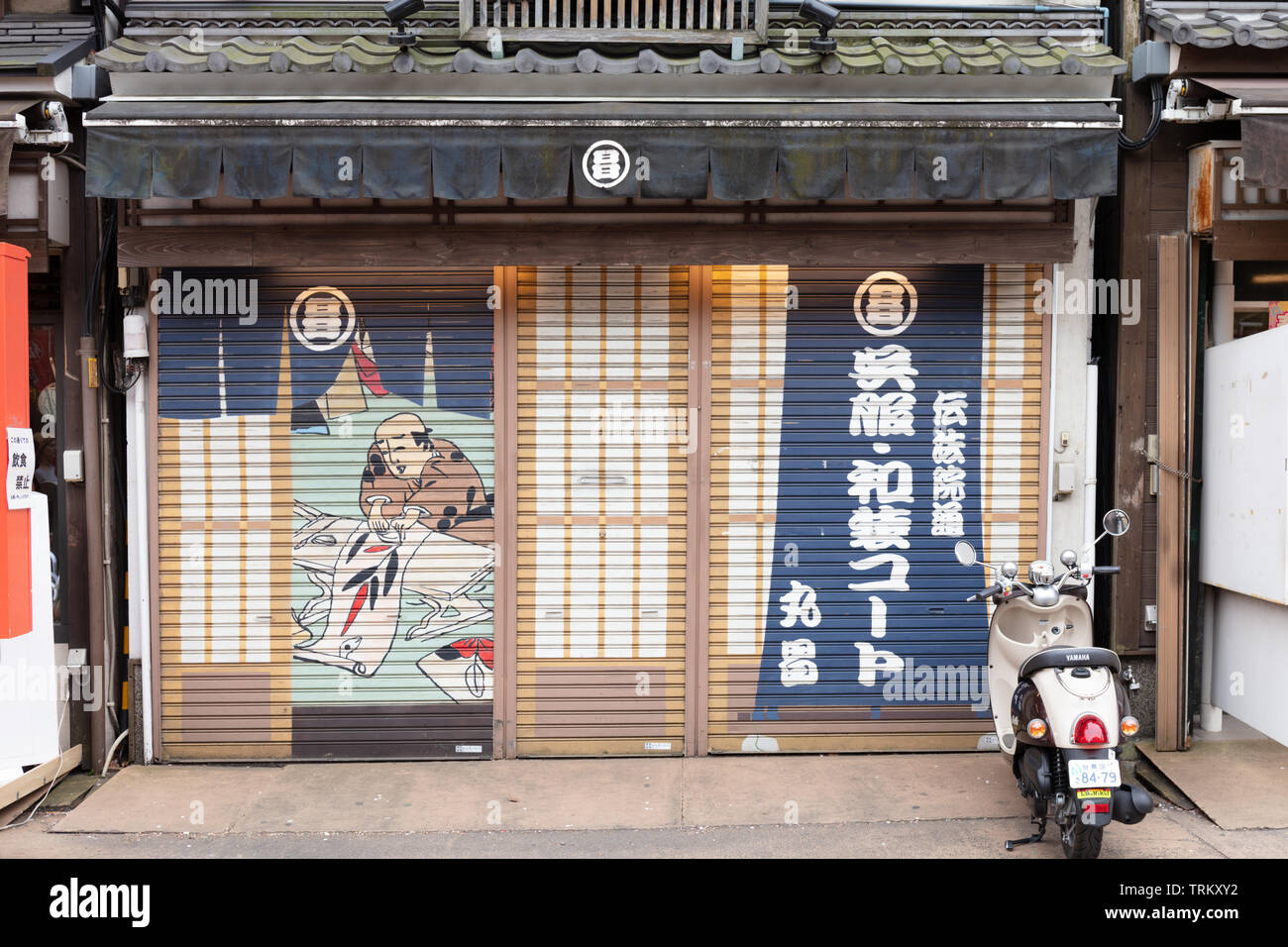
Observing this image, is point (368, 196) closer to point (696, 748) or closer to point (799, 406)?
point (799, 406)

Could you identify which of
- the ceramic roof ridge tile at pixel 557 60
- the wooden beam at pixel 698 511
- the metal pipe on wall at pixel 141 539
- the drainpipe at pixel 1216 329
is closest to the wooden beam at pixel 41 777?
the metal pipe on wall at pixel 141 539

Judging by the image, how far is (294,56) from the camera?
6.73 meters

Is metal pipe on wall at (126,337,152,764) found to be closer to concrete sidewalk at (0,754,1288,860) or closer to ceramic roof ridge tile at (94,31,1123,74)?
concrete sidewalk at (0,754,1288,860)

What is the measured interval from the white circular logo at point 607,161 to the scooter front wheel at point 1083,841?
4619 millimetres

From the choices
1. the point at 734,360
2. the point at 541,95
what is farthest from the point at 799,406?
the point at 541,95

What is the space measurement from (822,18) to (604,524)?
3.66 m

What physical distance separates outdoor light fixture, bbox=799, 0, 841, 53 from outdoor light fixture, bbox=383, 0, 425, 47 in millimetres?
2527

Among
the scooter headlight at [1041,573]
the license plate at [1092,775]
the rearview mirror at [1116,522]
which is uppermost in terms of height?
the rearview mirror at [1116,522]

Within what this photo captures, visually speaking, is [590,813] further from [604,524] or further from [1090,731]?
[1090,731]

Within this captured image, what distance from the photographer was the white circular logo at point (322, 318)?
288 inches

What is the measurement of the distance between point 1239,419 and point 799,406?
2954 mm

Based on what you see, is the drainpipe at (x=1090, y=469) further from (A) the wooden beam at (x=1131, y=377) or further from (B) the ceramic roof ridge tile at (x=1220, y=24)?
(B) the ceramic roof ridge tile at (x=1220, y=24)

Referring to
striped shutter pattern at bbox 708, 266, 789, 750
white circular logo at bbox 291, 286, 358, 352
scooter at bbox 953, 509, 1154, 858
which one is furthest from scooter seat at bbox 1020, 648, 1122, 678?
white circular logo at bbox 291, 286, 358, 352

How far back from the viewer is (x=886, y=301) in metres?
7.39
